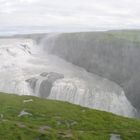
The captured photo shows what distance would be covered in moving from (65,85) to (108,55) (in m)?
33.9

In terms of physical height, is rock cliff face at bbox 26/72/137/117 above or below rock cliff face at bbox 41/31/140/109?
below

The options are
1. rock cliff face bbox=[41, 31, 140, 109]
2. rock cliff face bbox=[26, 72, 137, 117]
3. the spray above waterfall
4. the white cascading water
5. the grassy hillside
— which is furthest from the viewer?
rock cliff face bbox=[41, 31, 140, 109]

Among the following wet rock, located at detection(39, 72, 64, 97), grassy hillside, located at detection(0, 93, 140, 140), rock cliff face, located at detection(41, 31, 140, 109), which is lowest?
grassy hillside, located at detection(0, 93, 140, 140)

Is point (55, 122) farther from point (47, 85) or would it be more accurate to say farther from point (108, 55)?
point (108, 55)

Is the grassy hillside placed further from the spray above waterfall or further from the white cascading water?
the spray above waterfall

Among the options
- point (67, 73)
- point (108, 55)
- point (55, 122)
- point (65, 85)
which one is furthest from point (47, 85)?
point (55, 122)

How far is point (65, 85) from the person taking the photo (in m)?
128

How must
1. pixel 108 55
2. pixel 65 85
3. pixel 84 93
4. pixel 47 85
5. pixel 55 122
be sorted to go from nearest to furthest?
pixel 55 122
pixel 84 93
pixel 65 85
pixel 47 85
pixel 108 55

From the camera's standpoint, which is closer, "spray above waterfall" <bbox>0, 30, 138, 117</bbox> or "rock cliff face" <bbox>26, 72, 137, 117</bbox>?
"rock cliff face" <bbox>26, 72, 137, 117</bbox>

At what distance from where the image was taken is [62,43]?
187875 millimetres

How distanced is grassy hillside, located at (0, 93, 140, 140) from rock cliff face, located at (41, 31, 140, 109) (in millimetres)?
51494

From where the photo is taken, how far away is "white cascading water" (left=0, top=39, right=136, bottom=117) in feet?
406

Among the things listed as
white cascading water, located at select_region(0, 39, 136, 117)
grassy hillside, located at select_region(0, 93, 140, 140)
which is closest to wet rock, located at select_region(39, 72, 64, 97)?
white cascading water, located at select_region(0, 39, 136, 117)

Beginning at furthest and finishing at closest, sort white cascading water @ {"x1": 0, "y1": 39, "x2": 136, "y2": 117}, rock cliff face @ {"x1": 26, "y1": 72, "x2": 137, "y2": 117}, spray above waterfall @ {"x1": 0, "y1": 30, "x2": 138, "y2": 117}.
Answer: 1. spray above waterfall @ {"x1": 0, "y1": 30, "x2": 138, "y2": 117}
2. white cascading water @ {"x1": 0, "y1": 39, "x2": 136, "y2": 117}
3. rock cliff face @ {"x1": 26, "y1": 72, "x2": 137, "y2": 117}
